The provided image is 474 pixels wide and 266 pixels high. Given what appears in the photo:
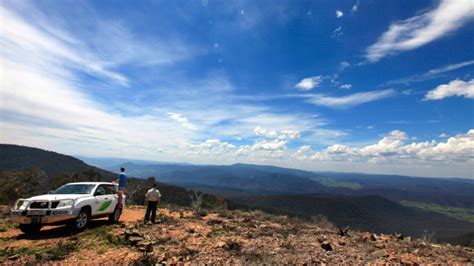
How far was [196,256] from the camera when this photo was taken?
24.1 ft

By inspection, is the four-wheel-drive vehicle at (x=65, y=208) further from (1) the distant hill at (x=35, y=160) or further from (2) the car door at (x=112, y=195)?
(1) the distant hill at (x=35, y=160)

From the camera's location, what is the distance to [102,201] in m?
11.0

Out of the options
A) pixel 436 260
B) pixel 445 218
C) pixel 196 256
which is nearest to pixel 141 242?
pixel 196 256

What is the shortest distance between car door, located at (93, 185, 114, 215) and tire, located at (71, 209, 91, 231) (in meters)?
0.42

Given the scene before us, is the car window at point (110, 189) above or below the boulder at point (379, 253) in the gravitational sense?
above

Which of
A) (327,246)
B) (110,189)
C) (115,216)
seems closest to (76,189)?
(110,189)

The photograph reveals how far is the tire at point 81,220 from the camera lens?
31.2ft

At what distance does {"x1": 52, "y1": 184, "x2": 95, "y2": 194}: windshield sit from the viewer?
34.2 feet

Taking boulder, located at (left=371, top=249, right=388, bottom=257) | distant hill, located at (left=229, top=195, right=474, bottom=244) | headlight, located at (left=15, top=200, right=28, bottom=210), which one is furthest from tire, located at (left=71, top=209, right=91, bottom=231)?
distant hill, located at (left=229, top=195, right=474, bottom=244)

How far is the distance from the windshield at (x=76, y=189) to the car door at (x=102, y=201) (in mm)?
311

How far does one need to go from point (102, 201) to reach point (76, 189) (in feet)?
3.60

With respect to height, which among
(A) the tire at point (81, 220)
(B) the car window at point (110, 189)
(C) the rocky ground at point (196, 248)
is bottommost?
(C) the rocky ground at point (196, 248)

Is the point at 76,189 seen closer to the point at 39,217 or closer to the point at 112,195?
the point at 112,195

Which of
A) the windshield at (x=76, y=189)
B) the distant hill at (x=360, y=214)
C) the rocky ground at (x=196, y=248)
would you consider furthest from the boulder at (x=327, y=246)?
the distant hill at (x=360, y=214)
